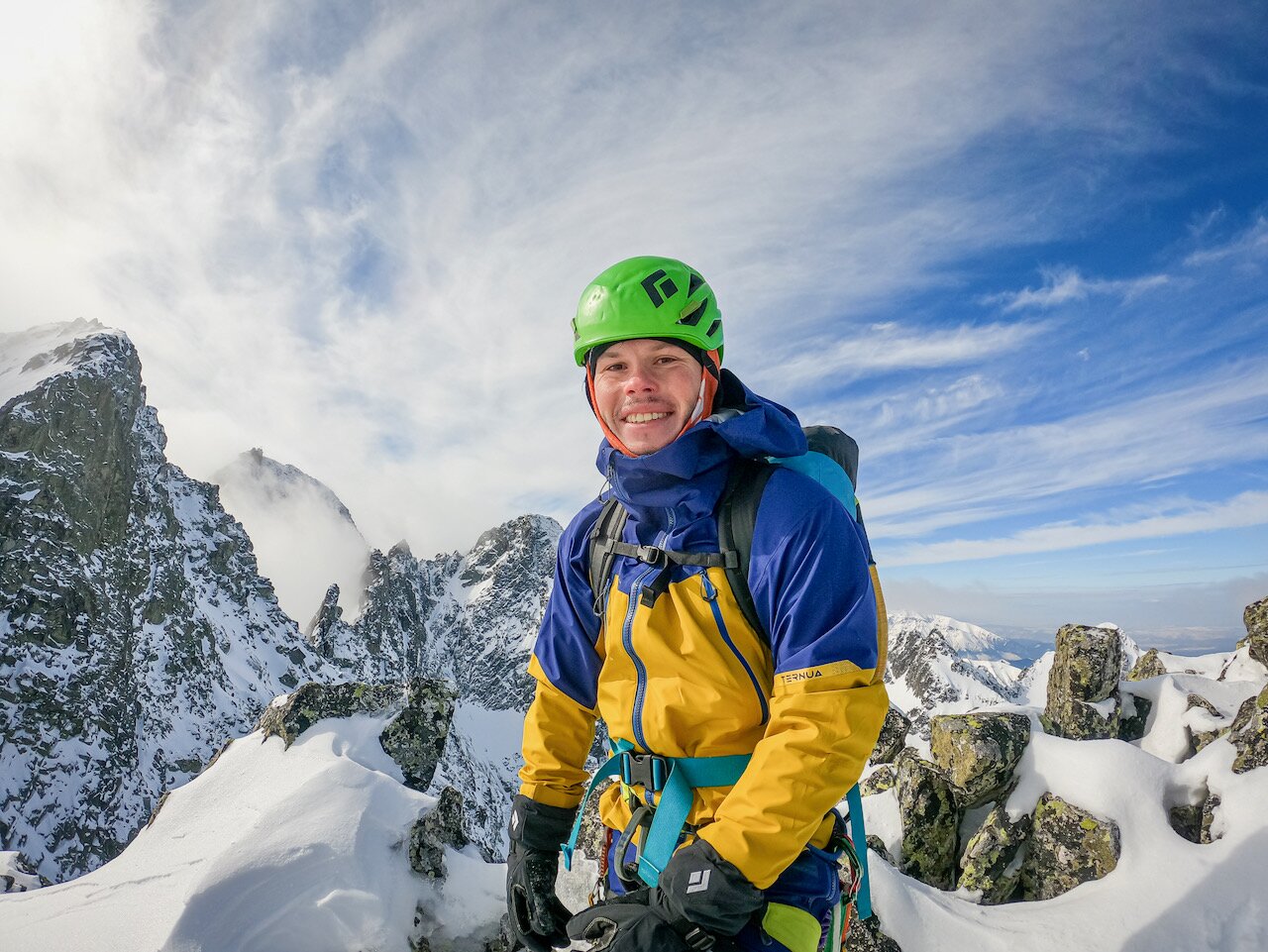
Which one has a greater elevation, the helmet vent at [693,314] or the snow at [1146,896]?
the helmet vent at [693,314]

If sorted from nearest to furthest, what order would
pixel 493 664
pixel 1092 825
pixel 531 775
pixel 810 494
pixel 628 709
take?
pixel 810 494 < pixel 628 709 < pixel 531 775 < pixel 1092 825 < pixel 493 664

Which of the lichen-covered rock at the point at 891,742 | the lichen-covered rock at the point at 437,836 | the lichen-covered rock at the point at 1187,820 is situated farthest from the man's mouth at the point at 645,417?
the lichen-covered rock at the point at 891,742

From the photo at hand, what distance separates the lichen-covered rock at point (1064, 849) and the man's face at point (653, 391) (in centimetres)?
822

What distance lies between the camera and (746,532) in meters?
3.05

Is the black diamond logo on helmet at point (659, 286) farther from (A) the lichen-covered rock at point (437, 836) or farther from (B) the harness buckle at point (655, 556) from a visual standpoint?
(A) the lichen-covered rock at point (437, 836)

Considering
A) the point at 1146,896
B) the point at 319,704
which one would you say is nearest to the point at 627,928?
the point at 1146,896

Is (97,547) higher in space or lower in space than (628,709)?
higher

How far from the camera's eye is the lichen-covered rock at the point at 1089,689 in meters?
11.4

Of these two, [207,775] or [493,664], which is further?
[493,664]

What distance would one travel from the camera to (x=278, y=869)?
21.5 feet

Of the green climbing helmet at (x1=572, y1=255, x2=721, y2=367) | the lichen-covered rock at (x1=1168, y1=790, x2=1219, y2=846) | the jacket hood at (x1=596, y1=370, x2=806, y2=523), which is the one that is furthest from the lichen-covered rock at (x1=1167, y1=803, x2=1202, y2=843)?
the green climbing helmet at (x1=572, y1=255, x2=721, y2=367)

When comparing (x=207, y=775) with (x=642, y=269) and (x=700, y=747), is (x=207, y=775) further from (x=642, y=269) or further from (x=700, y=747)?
(x=642, y=269)

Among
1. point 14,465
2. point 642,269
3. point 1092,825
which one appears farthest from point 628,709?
point 14,465

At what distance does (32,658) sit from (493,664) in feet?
305
